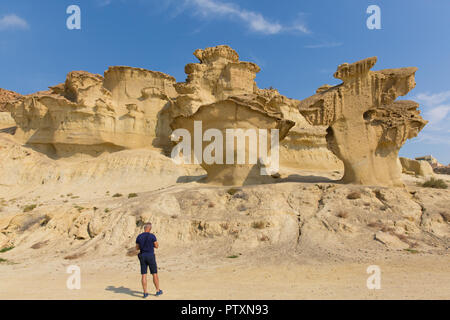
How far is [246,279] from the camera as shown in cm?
593

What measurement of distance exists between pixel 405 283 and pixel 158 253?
641cm

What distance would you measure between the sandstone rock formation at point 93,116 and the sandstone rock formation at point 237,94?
3172 millimetres

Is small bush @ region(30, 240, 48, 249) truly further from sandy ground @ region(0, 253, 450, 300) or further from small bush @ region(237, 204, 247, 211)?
small bush @ region(237, 204, 247, 211)

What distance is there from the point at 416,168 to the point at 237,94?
63.1 ft

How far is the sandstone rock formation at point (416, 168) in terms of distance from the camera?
2753 cm

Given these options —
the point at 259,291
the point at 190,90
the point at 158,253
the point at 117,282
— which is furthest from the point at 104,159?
the point at 259,291

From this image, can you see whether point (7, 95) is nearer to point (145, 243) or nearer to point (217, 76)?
point (217, 76)

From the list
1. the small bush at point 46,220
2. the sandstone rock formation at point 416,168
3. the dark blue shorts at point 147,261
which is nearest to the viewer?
the dark blue shorts at point 147,261

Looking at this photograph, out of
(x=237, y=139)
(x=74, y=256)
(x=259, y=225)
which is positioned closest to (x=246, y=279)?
(x=259, y=225)

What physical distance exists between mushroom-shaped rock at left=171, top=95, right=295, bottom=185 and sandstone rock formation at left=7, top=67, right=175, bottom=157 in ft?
45.3

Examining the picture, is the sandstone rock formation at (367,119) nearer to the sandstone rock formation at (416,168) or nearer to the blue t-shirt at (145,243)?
the blue t-shirt at (145,243)

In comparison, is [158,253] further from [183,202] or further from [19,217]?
[19,217]

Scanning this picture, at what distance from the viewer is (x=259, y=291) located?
16.4 ft

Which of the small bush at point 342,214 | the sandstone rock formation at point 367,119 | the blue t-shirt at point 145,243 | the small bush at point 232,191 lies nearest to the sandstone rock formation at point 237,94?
the sandstone rock formation at point 367,119
